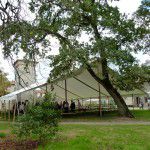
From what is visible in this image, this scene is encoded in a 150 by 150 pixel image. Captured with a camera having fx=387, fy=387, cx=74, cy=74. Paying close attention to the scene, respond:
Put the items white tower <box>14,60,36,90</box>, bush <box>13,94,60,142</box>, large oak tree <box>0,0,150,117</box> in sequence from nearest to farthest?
white tower <box>14,60,36,90</box>, bush <box>13,94,60,142</box>, large oak tree <box>0,0,150,117</box>

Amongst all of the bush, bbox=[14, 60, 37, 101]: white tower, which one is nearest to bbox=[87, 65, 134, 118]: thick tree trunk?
the bush

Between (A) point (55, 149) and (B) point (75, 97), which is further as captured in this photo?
(B) point (75, 97)

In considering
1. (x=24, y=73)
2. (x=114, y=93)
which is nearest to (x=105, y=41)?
(x=114, y=93)

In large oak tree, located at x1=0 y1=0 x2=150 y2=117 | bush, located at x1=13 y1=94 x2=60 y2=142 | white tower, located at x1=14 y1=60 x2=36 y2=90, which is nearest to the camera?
white tower, located at x1=14 y1=60 x2=36 y2=90

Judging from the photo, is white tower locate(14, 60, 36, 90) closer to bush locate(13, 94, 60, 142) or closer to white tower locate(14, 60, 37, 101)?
white tower locate(14, 60, 37, 101)

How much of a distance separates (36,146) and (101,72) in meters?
14.5

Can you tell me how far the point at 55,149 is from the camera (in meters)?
12.3

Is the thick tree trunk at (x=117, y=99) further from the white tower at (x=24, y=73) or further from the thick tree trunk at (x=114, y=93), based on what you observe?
the white tower at (x=24, y=73)

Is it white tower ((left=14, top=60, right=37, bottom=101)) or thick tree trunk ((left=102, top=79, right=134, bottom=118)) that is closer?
white tower ((left=14, top=60, right=37, bottom=101))

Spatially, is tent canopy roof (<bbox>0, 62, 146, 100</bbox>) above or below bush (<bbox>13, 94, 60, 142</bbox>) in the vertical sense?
above

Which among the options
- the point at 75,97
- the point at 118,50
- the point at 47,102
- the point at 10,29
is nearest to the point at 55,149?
the point at 47,102

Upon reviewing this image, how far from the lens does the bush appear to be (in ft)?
43.3

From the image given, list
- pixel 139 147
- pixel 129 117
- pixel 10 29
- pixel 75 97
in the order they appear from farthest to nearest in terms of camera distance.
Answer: pixel 75 97
pixel 129 117
pixel 139 147
pixel 10 29

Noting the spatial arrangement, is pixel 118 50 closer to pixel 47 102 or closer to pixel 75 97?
pixel 47 102
